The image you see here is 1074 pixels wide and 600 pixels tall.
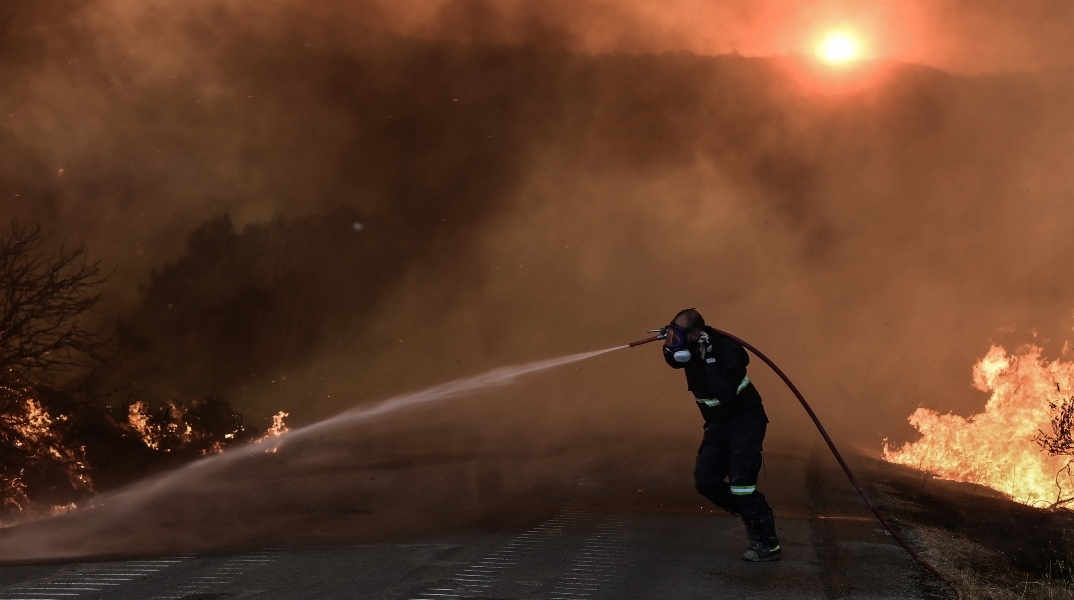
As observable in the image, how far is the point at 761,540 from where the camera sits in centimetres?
575

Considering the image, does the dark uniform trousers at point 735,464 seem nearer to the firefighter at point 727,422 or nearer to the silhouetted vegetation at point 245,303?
the firefighter at point 727,422

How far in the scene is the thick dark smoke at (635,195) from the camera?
14.8 metres

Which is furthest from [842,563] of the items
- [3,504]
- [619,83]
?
[619,83]

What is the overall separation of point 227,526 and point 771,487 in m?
4.72

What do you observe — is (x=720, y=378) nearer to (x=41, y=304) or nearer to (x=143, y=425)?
(x=143, y=425)

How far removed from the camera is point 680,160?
15961 millimetres

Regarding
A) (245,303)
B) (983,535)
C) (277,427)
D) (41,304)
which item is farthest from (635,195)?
(983,535)

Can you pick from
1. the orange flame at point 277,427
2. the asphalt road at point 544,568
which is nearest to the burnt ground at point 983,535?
the asphalt road at point 544,568

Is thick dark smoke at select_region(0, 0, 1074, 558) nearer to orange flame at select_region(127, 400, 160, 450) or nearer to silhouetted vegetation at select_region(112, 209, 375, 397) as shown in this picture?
silhouetted vegetation at select_region(112, 209, 375, 397)

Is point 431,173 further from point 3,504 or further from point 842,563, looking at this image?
point 842,563

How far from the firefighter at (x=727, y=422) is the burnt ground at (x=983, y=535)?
3.68 feet

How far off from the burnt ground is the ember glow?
285 centimetres

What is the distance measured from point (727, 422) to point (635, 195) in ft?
33.8

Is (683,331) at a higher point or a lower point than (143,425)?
lower
